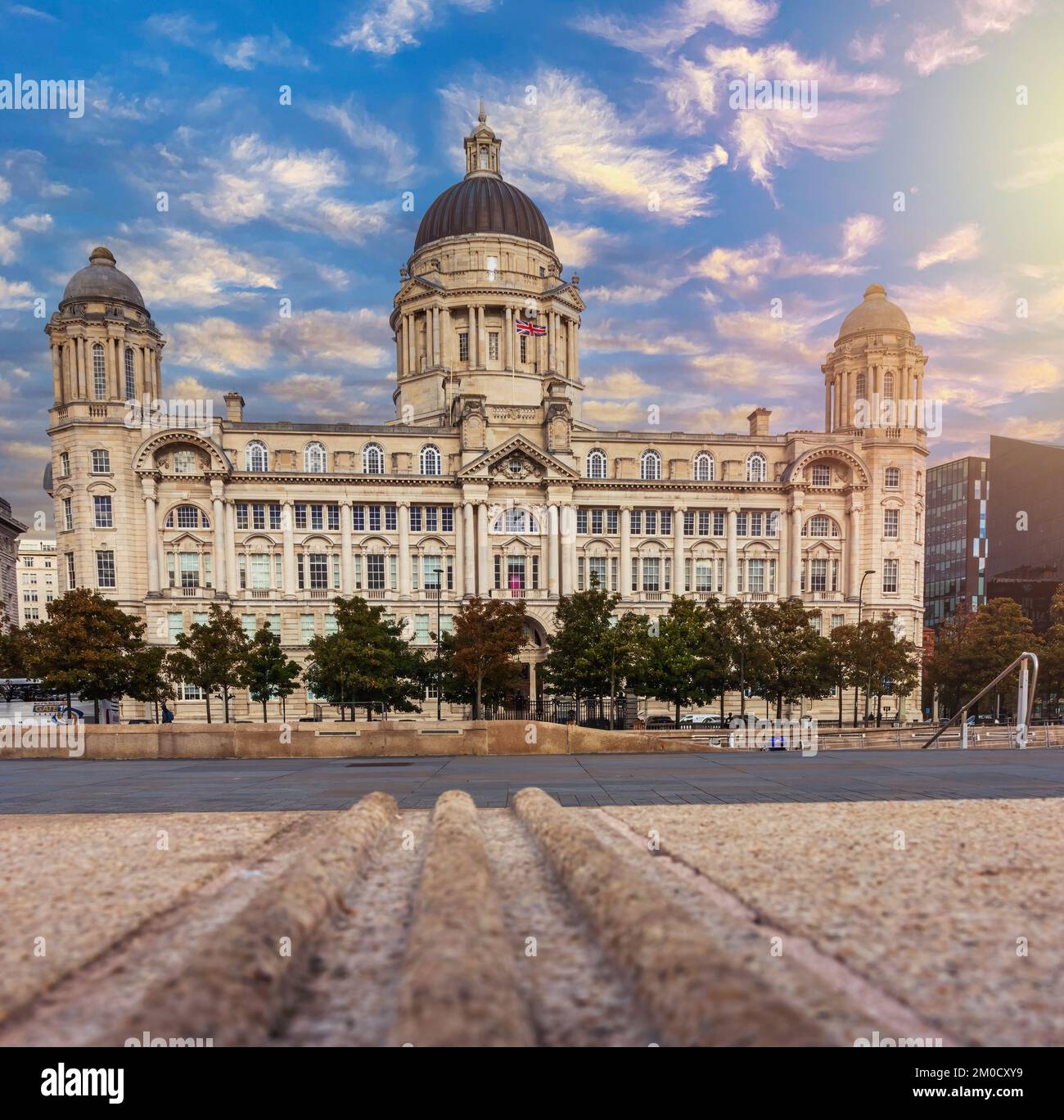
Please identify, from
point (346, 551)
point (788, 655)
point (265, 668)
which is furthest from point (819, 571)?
point (265, 668)

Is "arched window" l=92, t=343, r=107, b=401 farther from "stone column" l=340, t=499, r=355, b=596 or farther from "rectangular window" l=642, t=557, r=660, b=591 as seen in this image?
"rectangular window" l=642, t=557, r=660, b=591

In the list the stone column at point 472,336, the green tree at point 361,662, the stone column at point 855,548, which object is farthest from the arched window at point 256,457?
the stone column at point 855,548

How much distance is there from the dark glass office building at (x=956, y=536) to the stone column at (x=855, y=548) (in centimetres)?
3977

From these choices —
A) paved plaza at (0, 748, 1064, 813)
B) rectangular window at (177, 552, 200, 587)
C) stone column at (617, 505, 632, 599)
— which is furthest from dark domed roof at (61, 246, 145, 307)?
paved plaza at (0, 748, 1064, 813)

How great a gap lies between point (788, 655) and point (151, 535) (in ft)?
164

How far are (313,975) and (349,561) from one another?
55685 millimetres

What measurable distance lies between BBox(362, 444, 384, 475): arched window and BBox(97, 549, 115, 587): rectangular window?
21770 mm

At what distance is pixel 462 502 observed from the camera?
58031 millimetres

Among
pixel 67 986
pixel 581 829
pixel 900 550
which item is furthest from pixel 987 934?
pixel 900 550

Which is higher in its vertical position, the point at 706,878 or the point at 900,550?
the point at 900,550

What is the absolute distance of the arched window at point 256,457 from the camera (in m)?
58.3

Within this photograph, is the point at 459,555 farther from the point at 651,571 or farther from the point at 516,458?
the point at 651,571

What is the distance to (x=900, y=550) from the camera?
62.0m
